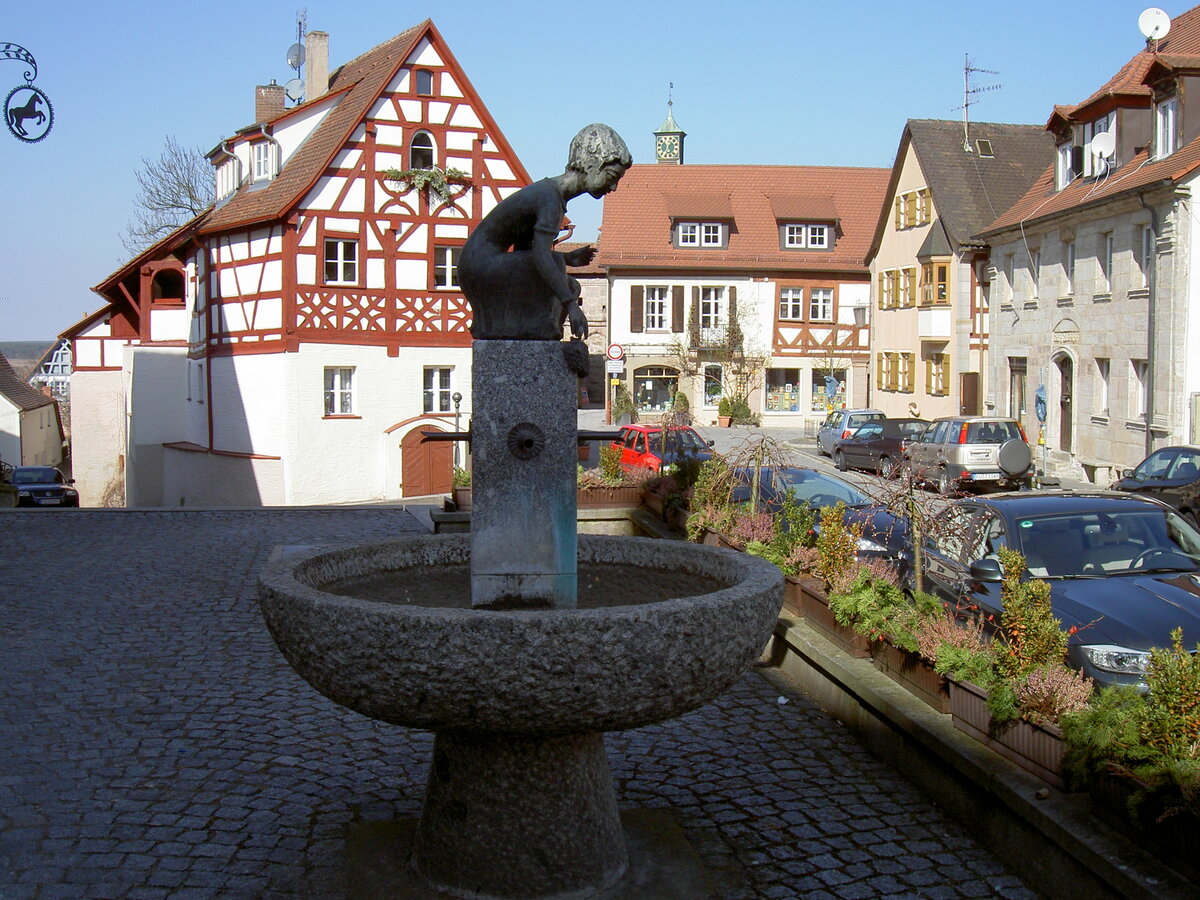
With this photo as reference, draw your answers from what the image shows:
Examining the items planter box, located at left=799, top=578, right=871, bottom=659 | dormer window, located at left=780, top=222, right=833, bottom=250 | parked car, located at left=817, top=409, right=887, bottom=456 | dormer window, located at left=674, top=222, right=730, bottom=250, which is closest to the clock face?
dormer window, located at left=780, top=222, right=833, bottom=250

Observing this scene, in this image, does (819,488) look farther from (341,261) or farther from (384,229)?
(341,261)

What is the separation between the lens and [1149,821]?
4277mm

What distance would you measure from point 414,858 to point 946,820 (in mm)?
2387

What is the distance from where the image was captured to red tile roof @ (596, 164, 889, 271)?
49031 mm

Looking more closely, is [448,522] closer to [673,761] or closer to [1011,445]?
[673,761]

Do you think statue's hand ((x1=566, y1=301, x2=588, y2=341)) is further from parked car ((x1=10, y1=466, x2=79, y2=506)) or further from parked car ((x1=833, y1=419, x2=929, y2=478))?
parked car ((x1=10, y1=466, x2=79, y2=506))

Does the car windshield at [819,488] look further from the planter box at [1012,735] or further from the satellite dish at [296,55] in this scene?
the satellite dish at [296,55]

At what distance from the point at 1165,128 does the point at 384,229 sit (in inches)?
684

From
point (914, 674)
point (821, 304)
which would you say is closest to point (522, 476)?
point (914, 674)

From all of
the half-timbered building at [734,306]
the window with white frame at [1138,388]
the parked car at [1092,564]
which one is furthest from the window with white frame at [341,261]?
the parked car at [1092,564]

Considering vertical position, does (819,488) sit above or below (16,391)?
below

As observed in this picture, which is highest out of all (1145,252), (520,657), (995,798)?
(1145,252)

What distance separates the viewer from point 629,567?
6.04m

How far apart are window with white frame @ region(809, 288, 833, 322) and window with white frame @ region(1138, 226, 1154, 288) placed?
2276 cm
